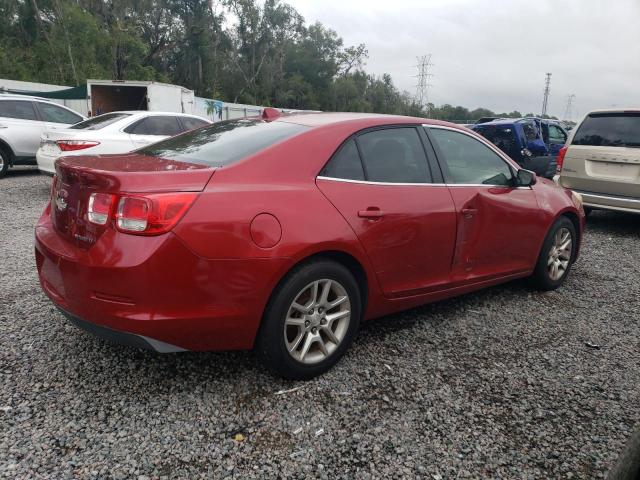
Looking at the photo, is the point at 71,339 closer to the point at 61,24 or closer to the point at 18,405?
the point at 18,405

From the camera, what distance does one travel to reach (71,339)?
313cm

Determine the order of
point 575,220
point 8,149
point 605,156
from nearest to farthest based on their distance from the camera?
1. point 575,220
2. point 605,156
3. point 8,149

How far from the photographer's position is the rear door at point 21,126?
376 inches

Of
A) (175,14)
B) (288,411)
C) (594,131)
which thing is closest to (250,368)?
(288,411)

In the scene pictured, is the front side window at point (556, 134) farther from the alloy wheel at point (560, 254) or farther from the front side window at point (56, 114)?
the front side window at point (56, 114)

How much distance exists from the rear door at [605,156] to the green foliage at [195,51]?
34.0m

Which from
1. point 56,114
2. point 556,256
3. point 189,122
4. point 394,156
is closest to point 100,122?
point 189,122

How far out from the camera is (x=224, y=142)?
10.00 ft

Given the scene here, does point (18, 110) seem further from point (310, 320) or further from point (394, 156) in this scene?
point (310, 320)

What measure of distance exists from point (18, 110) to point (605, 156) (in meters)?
10.4

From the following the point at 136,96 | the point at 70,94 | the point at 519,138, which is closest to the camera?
the point at 519,138

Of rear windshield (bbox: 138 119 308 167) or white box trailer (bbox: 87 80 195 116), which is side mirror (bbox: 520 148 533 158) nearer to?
rear windshield (bbox: 138 119 308 167)

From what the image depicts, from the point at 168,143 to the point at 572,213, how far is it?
143 inches

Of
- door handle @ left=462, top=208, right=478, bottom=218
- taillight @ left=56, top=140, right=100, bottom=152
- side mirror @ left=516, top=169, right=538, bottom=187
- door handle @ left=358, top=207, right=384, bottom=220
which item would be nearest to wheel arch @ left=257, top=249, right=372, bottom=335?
door handle @ left=358, top=207, right=384, bottom=220
